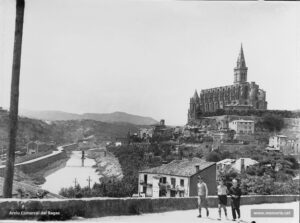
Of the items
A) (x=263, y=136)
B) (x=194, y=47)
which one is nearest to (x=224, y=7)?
(x=194, y=47)

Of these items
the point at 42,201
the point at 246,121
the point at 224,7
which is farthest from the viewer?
the point at 246,121

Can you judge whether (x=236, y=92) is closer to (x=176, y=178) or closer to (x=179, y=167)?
(x=179, y=167)

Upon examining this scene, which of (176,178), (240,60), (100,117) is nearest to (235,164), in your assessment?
(176,178)

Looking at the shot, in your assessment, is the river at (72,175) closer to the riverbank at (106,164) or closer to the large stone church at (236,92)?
the riverbank at (106,164)

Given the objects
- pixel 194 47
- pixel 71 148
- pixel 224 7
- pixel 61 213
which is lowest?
pixel 61 213

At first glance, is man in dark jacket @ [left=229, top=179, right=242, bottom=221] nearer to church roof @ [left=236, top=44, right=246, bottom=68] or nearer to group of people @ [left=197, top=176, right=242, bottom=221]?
group of people @ [left=197, top=176, right=242, bottom=221]

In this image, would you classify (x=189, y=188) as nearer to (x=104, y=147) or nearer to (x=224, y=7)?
(x=104, y=147)
